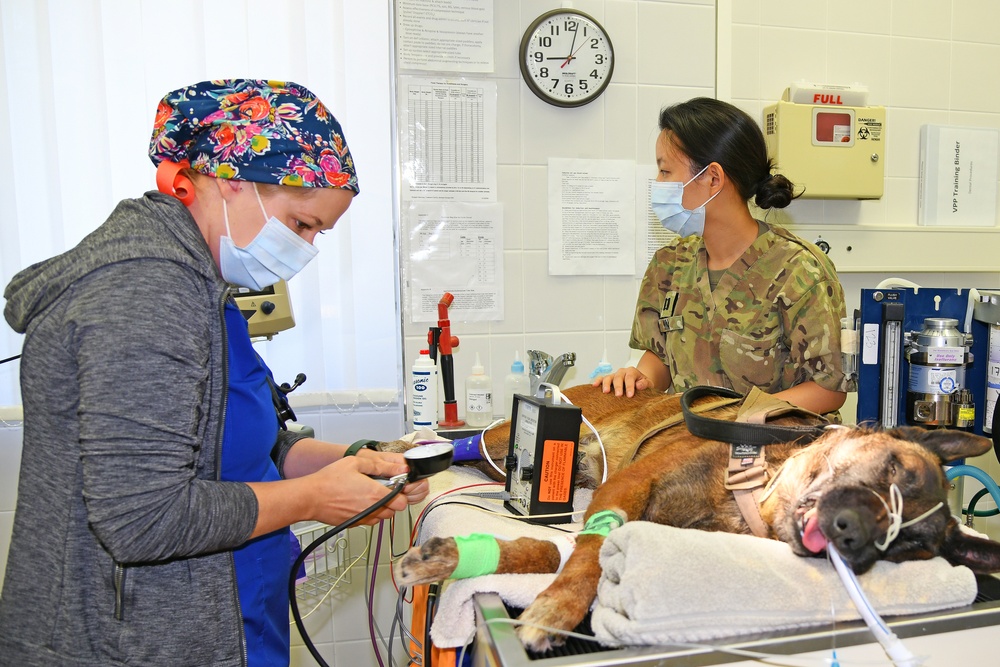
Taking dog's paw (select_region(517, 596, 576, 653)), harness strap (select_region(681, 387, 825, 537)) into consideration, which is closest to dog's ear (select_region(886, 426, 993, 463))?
harness strap (select_region(681, 387, 825, 537))

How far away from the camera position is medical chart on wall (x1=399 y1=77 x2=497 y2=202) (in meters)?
2.68

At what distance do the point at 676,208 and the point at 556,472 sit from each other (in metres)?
1.06

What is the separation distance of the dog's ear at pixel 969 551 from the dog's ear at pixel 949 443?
171mm

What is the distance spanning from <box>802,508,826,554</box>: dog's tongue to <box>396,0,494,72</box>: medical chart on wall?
2.16m

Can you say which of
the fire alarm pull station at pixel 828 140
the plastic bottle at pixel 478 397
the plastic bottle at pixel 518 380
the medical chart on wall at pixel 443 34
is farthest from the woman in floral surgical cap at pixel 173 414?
the fire alarm pull station at pixel 828 140

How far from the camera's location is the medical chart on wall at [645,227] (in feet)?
9.42

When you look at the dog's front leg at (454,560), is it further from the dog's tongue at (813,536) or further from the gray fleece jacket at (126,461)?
the dog's tongue at (813,536)

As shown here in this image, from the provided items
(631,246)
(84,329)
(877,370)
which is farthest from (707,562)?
(631,246)

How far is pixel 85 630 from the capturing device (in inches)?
40.1

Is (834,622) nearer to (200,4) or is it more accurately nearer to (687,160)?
(687,160)

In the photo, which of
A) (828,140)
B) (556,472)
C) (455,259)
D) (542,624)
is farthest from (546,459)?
(828,140)

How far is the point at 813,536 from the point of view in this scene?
103 cm

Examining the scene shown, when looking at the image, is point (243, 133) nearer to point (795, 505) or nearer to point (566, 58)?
point (795, 505)

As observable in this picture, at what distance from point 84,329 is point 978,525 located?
11.0 feet
